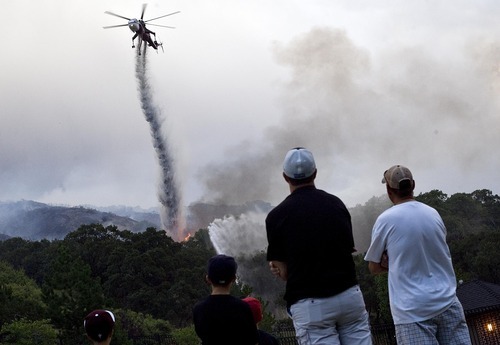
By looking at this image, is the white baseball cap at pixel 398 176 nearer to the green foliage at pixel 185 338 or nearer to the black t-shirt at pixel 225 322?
the black t-shirt at pixel 225 322

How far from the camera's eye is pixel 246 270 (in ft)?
219

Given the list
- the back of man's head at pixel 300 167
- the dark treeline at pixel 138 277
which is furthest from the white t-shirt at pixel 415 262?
the dark treeline at pixel 138 277

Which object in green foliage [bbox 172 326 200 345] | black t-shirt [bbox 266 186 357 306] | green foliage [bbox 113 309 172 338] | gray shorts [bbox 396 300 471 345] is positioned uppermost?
green foliage [bbox 113 309 172 338]

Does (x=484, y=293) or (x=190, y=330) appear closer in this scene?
(x=484, y=293)

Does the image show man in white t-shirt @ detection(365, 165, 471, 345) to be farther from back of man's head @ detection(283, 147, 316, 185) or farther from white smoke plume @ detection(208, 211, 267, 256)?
white smoke plume @ detection(208, 211, 267, 256)

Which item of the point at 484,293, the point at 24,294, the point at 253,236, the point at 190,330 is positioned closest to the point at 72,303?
the point at 190,330

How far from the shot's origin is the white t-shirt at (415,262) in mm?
4387

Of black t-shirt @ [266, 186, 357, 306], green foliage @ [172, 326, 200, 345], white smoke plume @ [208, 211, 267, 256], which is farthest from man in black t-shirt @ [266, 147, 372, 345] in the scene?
white smoke plume @ [208, 211, 267, 256]

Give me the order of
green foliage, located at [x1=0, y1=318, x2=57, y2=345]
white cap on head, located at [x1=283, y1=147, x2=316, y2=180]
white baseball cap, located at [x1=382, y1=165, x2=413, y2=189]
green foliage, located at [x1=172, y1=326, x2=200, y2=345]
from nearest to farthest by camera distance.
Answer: white cap on head, located at [x1=283, y1=147, x2=316, y2=180] → white baseball cap, located at [x1=382, y1=165, x2=413, y2=189] → green foliage, located at [x1=0, y1=318, x2=57, y2=345] → green foliage, located at [x1=172, y1=326, x2=200, y2=345]

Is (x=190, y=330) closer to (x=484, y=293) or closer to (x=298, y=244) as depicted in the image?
(x=484, y=293)

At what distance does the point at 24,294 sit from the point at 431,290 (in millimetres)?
40265

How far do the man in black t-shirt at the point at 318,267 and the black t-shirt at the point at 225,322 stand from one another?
15.3 inches

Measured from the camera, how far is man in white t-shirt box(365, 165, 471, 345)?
438 cm

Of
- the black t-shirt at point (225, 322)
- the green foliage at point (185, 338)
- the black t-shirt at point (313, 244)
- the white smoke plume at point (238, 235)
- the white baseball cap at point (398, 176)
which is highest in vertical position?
the white smoke plume at point (238, 235)
